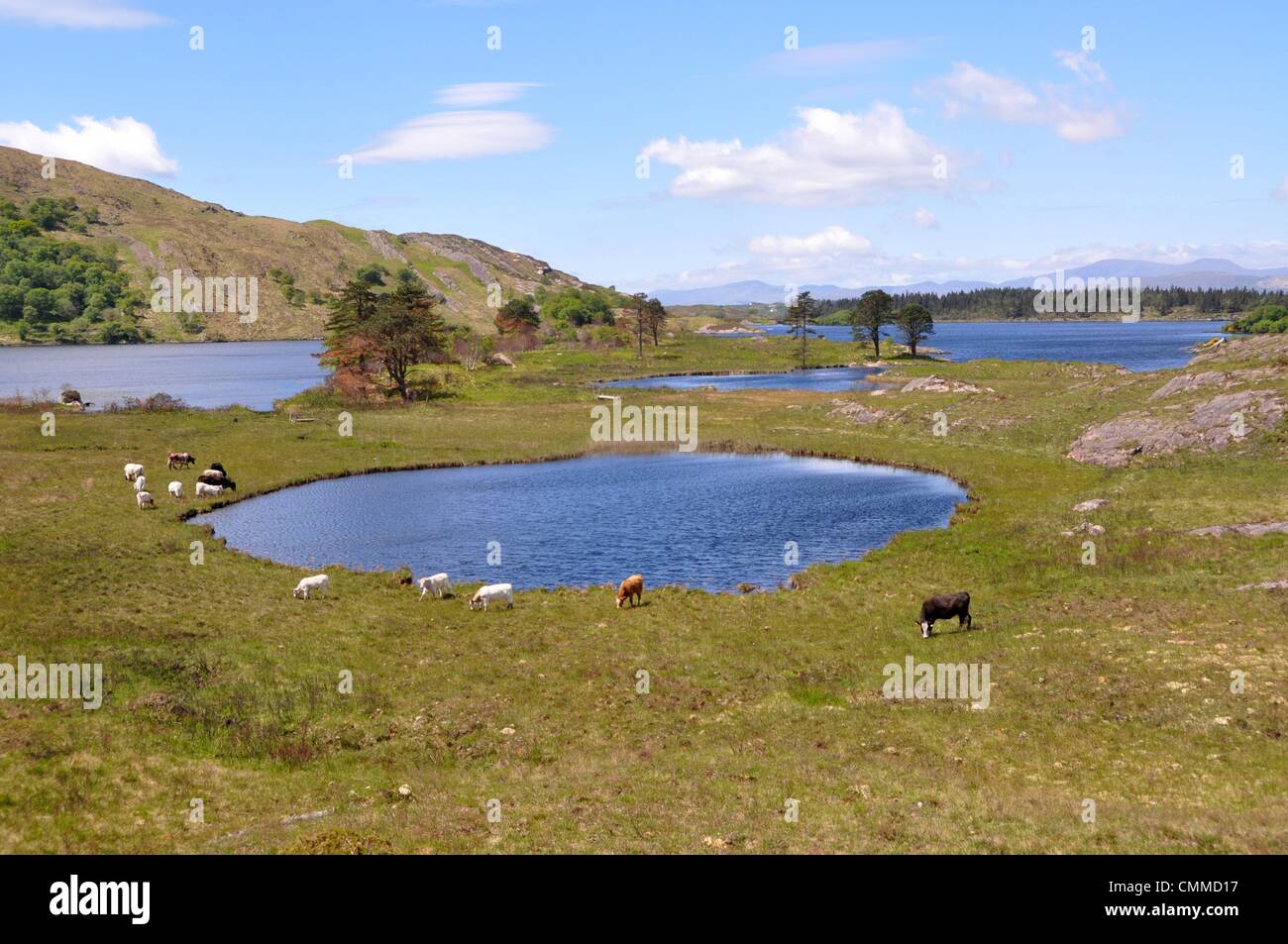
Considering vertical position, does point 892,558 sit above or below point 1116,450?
below

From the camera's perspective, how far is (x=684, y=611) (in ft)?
139

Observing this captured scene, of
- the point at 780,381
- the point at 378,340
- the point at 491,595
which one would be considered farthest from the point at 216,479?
the point at 780,381

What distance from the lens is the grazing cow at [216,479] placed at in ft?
226

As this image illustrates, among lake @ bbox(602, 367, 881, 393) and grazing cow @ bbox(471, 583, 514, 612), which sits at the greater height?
lake @ bbox(602, 367, 881, 393)

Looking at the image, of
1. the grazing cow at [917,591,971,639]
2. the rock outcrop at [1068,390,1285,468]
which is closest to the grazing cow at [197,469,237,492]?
the grazing cow at [917,591,971,639]

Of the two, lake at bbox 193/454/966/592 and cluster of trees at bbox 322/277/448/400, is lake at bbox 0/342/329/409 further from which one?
lake at bbox 193/454/966/592

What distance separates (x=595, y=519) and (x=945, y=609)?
32.3 meters

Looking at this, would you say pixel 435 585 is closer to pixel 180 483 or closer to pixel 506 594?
pixel 506 594

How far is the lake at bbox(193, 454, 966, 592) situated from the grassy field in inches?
177

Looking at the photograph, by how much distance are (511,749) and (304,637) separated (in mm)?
14910

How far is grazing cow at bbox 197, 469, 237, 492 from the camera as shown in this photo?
68769 mm
